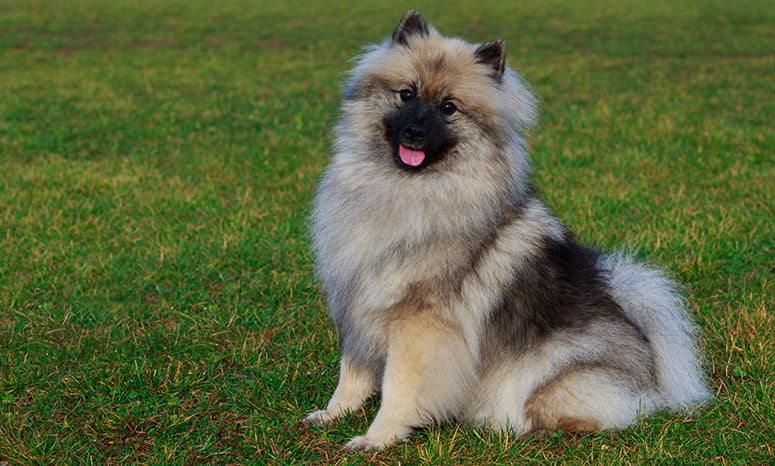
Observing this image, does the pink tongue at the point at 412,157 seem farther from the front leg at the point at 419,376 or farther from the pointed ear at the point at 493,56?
the front leg at the point at 419,376

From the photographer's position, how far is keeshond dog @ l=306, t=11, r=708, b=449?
3.39 meters

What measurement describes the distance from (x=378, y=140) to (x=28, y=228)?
3.74 m

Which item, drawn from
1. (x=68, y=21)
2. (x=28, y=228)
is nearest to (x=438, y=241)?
(x=28, y=228)

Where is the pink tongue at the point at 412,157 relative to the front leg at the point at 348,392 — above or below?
above

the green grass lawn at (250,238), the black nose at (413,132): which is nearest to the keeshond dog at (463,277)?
the black nose at (413,132)

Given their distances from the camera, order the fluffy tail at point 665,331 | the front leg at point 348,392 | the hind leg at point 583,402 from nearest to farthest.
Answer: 1. the hind leg at point 583,402
2. the fluffy tail at point 665,331
3. the front leg at point 348,392

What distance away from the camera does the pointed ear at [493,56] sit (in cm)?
356

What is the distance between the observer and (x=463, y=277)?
340cm

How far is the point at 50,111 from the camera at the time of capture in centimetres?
1018

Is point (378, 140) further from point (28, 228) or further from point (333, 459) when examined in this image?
point (28, 228)

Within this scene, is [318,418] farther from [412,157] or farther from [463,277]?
[412,157]

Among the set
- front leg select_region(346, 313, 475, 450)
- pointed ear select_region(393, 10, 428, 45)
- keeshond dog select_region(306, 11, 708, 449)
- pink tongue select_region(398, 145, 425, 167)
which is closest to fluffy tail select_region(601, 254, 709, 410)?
keeshond dog select_region(306, 11, 708, 449)

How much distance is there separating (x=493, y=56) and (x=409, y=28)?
1.34 ft

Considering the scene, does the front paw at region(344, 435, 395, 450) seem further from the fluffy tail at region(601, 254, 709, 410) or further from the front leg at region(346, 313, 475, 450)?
the fluffy tail at region(601, 254, 709, 410)
